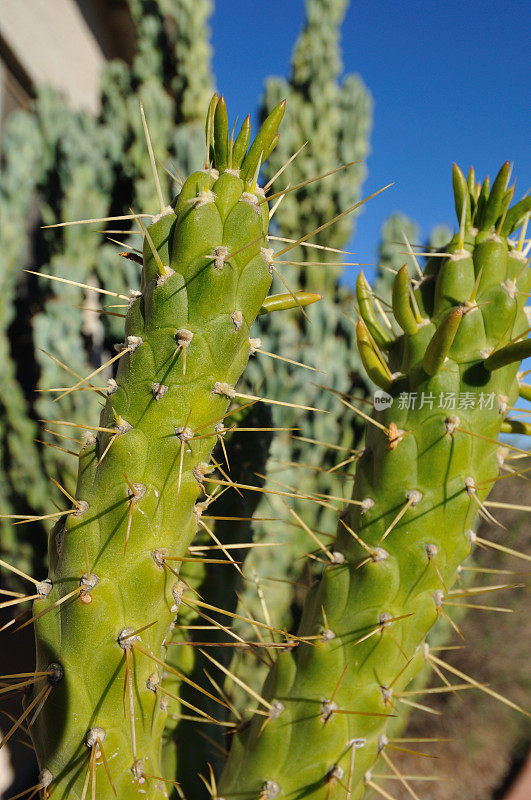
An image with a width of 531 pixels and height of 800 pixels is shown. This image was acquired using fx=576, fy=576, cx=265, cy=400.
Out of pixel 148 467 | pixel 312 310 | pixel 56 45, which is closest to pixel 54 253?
pixel 312 310

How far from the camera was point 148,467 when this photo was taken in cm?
86

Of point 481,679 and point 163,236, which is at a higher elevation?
point 163,236

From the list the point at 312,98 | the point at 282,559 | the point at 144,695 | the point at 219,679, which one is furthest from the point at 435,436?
the point at 312,98

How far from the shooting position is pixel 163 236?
878 millimetres

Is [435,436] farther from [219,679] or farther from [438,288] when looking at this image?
[219,679]

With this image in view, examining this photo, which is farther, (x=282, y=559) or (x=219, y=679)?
(x=282, y=559)

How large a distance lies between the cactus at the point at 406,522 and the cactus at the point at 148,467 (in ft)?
0.94

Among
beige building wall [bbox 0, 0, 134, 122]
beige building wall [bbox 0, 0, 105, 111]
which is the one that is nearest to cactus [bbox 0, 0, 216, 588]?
beige building wall [bbox 0, 0, 134, 122]

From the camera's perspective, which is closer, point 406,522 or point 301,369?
point 406,522

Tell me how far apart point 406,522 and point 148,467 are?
1.52ft

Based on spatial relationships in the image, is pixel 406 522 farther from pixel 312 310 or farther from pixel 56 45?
pixel 56 45

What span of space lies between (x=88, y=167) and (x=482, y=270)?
3208 millimetres

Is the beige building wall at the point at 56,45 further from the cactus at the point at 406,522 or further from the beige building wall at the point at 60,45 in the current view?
the cactus at the point at 406,522

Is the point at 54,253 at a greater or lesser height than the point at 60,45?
lesser
